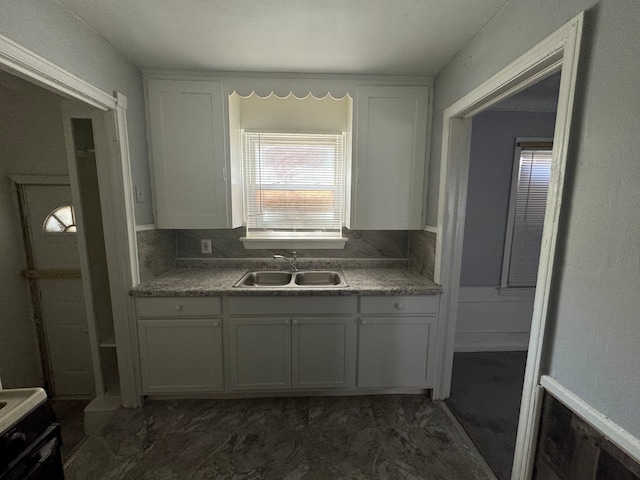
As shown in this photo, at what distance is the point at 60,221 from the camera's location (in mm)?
2279

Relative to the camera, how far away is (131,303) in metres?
1.85

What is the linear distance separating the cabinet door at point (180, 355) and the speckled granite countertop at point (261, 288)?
0.22 m

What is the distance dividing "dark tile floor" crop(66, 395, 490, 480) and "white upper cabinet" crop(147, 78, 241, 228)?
4.53 ft

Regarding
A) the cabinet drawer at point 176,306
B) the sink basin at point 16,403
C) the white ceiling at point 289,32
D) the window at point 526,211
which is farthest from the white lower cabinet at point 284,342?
the white ceiling at point 289,32

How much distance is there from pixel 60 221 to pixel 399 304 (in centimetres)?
285

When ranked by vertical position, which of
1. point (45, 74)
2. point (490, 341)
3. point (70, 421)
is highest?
point (45, 74)

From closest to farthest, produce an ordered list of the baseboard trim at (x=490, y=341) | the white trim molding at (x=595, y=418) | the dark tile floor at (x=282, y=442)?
the white trim molding at (x=595, y=418)
the dark tile floor at (x=282, y=442)
the baseboard trim at (x=490, y=341)

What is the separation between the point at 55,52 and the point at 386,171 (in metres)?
1.98

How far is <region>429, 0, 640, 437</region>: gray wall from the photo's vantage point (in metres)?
0.77

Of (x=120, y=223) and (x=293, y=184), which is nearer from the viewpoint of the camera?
(x=120, y=223)

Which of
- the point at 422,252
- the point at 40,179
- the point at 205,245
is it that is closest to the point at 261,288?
the point at 205,245

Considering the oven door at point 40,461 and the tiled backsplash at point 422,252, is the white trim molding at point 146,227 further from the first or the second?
the tiled backsplash at point 422,252

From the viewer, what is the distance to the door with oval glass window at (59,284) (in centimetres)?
223

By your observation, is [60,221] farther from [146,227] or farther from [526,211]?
[526,211]
